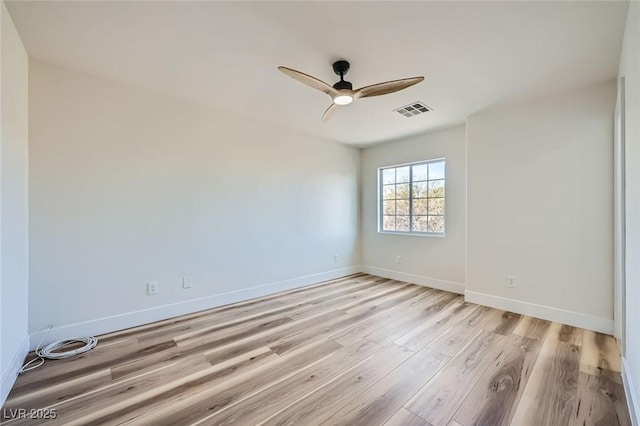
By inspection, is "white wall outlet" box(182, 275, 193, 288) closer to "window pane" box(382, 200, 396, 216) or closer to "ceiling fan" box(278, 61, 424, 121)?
"ceiling fan" box(278, 61, 424, 121)

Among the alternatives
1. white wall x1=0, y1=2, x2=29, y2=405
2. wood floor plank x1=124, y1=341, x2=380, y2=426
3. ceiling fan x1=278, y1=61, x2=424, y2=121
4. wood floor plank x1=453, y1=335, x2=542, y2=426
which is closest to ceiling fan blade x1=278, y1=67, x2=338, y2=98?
ceiling fan x1=278, y1=61, x2=424, y2=121

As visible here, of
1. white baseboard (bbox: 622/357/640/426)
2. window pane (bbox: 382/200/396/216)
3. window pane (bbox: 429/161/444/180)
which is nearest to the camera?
white baseboard (bbox: 622/357/640/426)

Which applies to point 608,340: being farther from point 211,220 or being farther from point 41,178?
point 41,178

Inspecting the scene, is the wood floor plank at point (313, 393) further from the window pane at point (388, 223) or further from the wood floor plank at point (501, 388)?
the window pane at point (388, 223)

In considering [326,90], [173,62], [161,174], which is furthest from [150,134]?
[326,90]

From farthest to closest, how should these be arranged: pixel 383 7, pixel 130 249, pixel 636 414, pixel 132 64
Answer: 1. pixel 130 249
2. pixel 132 64
3. pixel 383 7
4. pixel 636 414

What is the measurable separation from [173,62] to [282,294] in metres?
2.93

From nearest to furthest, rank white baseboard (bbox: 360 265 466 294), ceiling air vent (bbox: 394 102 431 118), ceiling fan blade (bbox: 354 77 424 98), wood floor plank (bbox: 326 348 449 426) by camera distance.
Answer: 1. wood floor plank (bbox: 326 348 449 426)
2. ceiling fan blade (bbox: 354 77 424 98)
3. ceiling air vent (bbox: 394 102 431 118)
4. white baseboard (bbox: 360 265 466 294)

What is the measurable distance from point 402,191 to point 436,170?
0.66 metres

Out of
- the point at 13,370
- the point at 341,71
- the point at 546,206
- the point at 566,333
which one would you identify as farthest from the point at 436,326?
the point at 13,370

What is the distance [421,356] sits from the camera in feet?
7.23

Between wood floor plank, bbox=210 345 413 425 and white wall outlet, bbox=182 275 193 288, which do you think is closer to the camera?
wood floor plank, bbox=210 345 413 425

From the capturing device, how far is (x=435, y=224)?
4301 millimetres

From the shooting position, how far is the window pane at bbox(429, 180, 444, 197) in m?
4.23
